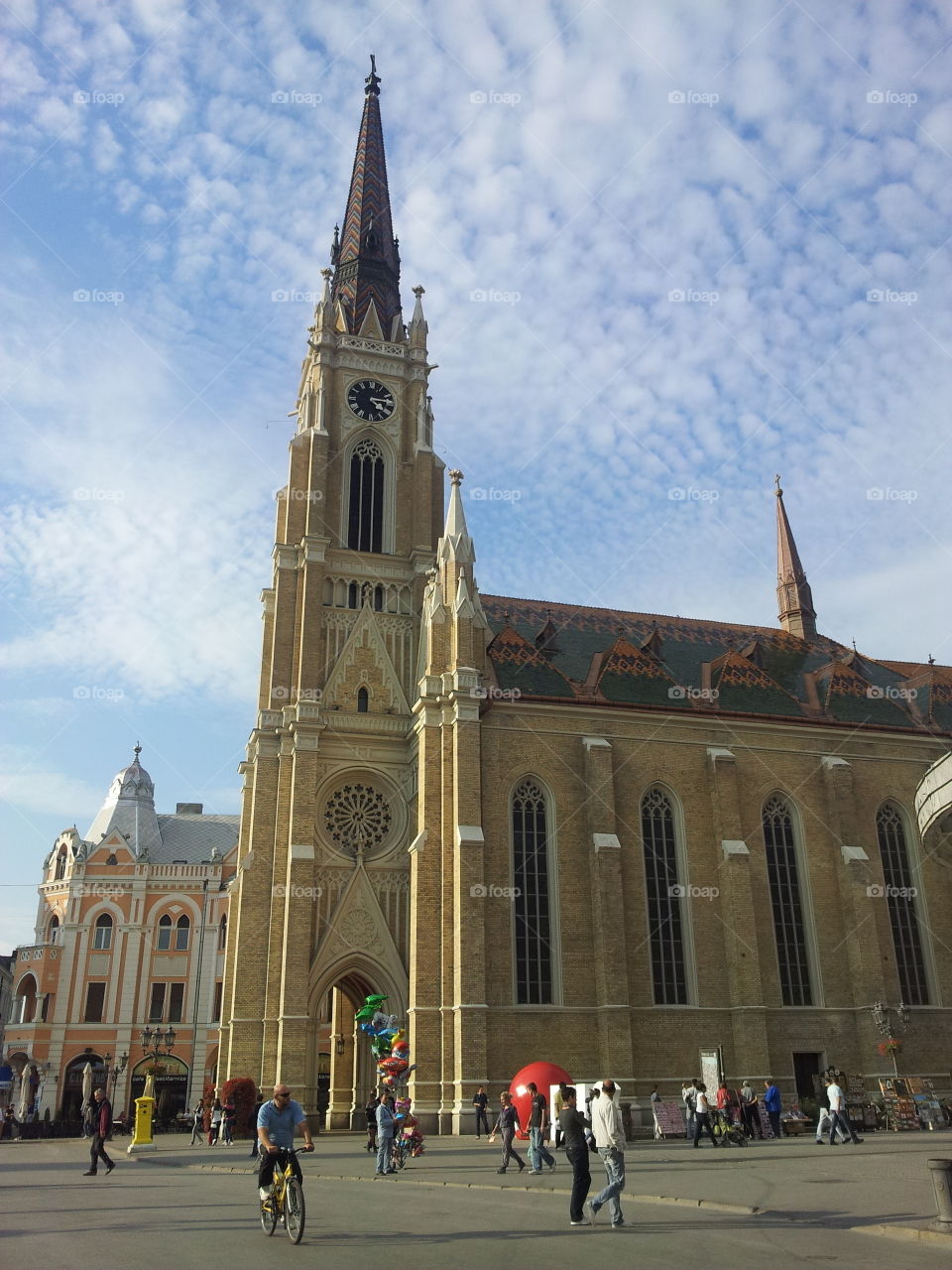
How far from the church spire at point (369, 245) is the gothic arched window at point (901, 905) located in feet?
91.3

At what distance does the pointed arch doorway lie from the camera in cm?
3294

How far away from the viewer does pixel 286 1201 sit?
10297mm

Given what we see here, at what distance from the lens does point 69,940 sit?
53.2 metres

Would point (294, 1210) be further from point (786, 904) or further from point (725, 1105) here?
point (786, 904)

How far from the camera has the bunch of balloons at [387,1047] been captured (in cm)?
2431

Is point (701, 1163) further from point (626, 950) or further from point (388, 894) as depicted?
point (388, 894)

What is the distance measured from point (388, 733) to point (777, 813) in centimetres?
1387

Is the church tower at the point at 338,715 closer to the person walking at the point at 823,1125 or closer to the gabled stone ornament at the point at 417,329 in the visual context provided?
the gabled stone ornament at the point at 417,329

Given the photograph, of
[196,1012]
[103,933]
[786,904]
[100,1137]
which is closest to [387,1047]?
[100,1137]

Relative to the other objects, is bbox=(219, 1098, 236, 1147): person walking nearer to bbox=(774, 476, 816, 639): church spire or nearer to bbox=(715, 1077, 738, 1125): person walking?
bbox=(715, 1077, 738, 1125): person walking

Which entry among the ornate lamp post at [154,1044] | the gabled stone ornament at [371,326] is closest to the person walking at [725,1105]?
the ornate lamp post at [154,1044]

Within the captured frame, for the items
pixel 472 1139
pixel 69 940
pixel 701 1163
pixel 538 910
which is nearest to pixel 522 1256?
pixel 701 1163

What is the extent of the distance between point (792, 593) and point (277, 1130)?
3980cm

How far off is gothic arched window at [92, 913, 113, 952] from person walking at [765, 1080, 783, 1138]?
37940 mm
